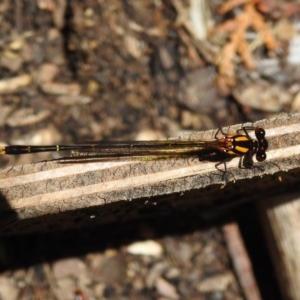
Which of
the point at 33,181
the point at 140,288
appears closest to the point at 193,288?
the point at 140,288

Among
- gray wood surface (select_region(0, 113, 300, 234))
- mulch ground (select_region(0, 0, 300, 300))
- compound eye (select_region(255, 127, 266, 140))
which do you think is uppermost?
mulch ground (select_region(0, 0, 300, 300))

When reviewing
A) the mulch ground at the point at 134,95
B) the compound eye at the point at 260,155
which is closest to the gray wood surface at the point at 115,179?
the compound eye at the point at 260,155

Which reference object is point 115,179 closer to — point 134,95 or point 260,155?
point 260,155

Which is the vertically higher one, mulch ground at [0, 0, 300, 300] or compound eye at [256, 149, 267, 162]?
mulch ground at [0, 0, 300, 300]

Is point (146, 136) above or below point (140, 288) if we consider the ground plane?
above

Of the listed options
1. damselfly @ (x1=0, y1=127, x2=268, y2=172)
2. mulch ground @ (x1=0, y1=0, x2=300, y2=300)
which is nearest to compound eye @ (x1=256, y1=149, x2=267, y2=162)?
damselfly @ (x1=0, y1=127, x2=268, y2=172)

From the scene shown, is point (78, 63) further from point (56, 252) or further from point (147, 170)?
point (147, 170)

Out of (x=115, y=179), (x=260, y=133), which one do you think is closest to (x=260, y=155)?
(x=260, y=133)

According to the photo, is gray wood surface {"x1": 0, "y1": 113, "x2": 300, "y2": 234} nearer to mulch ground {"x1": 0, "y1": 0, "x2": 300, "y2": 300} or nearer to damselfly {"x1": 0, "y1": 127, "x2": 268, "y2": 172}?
damselfly {"x1": 0, "y1": 127, "x2": 268, "y2": 172}

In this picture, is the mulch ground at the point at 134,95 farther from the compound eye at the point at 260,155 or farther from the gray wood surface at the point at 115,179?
the compound eye at the point at 260,155
